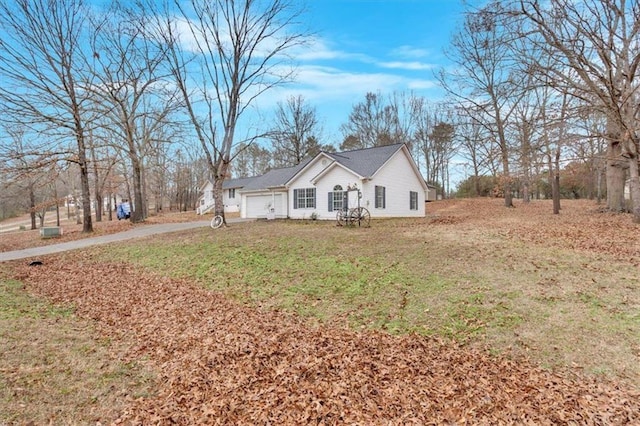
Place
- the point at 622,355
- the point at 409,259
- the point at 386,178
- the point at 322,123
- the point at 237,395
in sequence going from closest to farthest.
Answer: the point at 237,395, the point at 622,355, the point at 409,259, the point at 386,178, the point at 322,123

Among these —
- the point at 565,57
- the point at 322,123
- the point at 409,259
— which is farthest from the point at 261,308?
the point at 322,123

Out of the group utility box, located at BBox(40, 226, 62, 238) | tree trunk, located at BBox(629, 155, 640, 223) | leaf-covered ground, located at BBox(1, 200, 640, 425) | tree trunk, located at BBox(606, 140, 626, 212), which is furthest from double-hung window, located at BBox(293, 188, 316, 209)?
tree trunk, located at BBox(606, 140, 626, 212)

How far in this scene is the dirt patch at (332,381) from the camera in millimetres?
3279

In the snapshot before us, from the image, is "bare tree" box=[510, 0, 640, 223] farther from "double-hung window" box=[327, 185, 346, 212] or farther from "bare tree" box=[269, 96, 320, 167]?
"bare tree" box=[269, 96, 320, 167]

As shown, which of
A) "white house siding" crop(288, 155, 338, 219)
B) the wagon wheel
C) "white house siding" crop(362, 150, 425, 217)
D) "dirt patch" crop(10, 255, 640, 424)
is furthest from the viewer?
"white house siding" crop(288, 155, 338, 219)

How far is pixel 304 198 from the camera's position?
2125 centimetres

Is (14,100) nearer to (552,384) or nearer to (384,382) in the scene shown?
(384,382)

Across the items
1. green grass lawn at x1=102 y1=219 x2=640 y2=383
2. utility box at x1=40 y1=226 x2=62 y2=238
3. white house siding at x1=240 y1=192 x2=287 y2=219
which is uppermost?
white house siding at x1=240 y1=192 x2=287 y2=219

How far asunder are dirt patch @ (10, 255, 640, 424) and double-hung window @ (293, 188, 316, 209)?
1502 cm

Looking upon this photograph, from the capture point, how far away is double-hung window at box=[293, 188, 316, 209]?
819 inches

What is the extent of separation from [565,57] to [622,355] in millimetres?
11463

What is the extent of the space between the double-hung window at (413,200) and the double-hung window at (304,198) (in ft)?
22.2

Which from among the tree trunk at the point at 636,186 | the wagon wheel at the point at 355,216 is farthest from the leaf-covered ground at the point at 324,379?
the tree trunk at the point at 636,186

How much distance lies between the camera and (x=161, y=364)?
434cm
